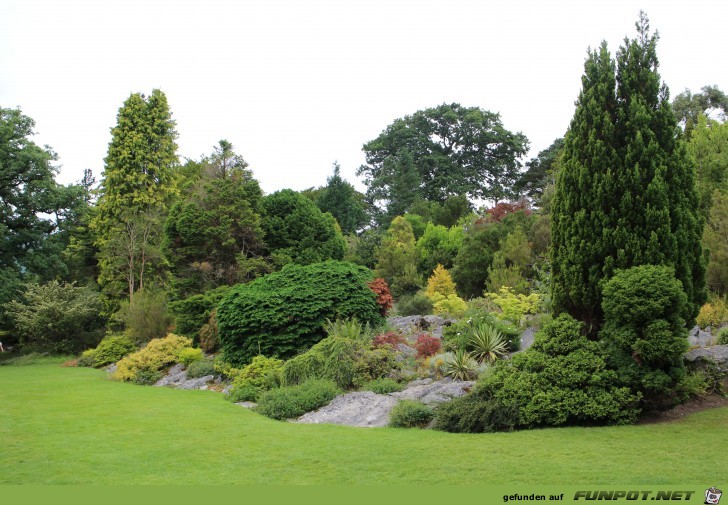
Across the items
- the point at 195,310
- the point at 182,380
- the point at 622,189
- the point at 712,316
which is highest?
the point at 622,189

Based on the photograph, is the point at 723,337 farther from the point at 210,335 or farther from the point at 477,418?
the point at 210,335

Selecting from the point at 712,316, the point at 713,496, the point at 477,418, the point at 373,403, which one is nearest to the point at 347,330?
the point at 373,403

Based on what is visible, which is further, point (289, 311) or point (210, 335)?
point (210, 335)

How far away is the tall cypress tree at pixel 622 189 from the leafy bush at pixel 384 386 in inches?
130

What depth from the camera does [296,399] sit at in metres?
10.1

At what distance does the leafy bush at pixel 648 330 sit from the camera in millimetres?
7516

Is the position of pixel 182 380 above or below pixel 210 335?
below

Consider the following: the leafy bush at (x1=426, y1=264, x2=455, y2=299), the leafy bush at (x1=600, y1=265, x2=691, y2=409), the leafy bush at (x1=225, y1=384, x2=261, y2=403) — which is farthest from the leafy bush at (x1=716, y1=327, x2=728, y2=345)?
the leafy bush at (x1=426, y1=264, x2=455, y2=299)

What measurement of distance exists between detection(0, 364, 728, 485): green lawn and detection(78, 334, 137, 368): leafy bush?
10.7m

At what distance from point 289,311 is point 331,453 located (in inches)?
301

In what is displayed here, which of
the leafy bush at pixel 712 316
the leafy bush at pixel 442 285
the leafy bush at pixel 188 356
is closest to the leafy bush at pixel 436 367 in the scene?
the leafy bush at pixel 712 316

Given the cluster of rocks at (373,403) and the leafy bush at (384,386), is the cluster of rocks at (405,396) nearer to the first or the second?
the cluster of rocks at (373,403)

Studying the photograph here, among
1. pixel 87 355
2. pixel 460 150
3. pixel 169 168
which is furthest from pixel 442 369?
pixel 460 150

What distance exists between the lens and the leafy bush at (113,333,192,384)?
→ 1546 centimetres
